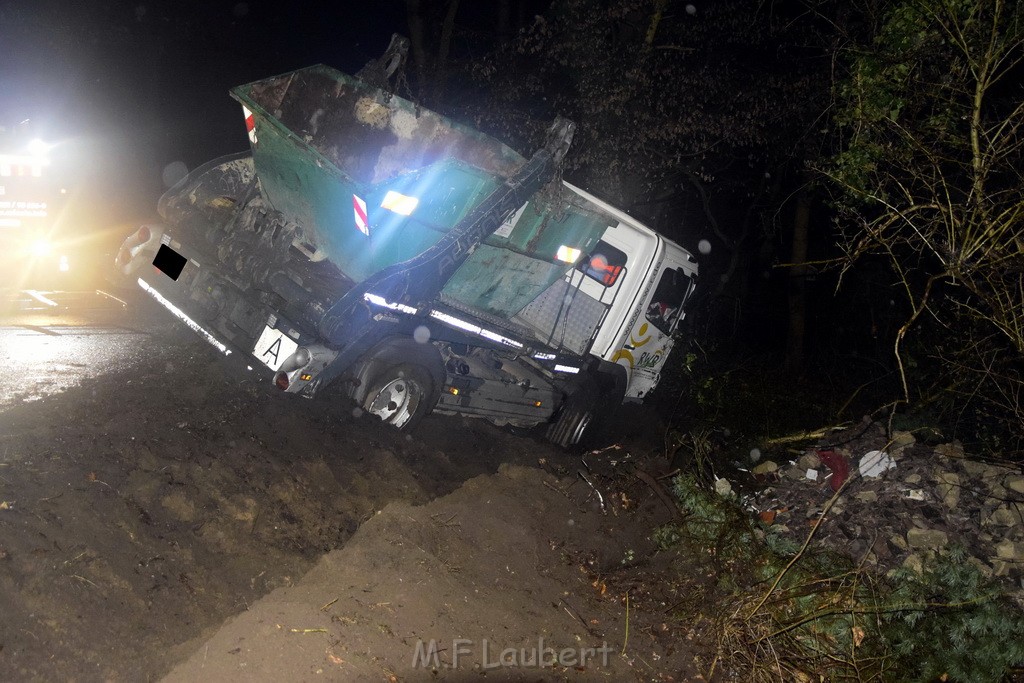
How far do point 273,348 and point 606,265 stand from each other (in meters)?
3.71

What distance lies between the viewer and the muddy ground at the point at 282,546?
338cm

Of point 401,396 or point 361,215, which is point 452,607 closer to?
A: point 401,396

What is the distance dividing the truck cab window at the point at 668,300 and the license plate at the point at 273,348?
4.12 meters

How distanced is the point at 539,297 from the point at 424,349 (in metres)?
2.15

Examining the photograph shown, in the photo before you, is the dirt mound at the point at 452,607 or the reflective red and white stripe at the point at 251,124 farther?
the reflective red and white stripe at the point at 251,124

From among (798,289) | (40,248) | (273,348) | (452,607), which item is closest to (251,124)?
(273,348)

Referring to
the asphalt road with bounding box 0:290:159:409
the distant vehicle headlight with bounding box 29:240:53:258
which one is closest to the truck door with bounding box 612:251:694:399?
the asphalt road with bounding box 0:290:159:409

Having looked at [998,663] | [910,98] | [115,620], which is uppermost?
[910,98]

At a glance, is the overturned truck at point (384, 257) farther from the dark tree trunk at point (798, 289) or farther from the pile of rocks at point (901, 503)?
the dark tree trunk at point (798, 289)

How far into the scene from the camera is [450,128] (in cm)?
599

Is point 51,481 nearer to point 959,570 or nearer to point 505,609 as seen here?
point 505,609

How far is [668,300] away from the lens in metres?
8.18

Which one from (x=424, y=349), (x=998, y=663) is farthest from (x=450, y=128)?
(x=998, y=663)

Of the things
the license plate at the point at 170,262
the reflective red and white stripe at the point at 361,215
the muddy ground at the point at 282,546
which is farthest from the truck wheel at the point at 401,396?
the license plate at the point at 170,262
